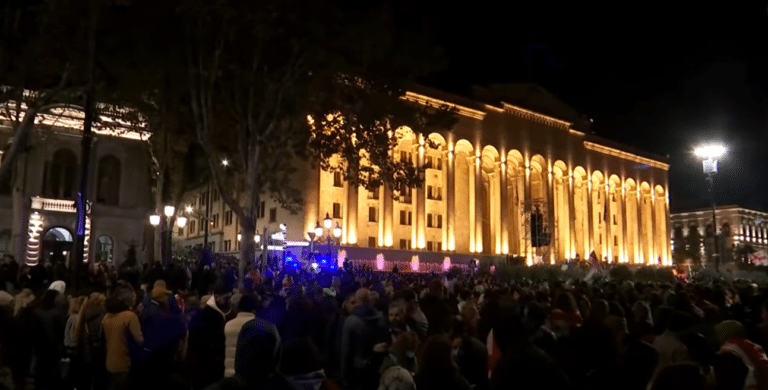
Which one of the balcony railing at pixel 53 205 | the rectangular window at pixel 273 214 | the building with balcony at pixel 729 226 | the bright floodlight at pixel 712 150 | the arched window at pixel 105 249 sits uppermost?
the building with balcony at pixel 729 226

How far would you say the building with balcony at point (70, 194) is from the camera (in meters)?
30.7

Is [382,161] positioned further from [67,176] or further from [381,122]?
[67,176]

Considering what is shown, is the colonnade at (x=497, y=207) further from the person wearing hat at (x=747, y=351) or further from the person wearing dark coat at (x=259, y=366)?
the person wearing dark coat at (x=259, y=366)

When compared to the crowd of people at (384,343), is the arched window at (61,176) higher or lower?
higher

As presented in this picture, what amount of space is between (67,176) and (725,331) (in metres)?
32.8

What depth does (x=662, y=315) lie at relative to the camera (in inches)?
→ 265

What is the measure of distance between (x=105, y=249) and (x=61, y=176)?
431 cm

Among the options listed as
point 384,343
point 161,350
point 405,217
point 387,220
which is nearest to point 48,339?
point 161,350

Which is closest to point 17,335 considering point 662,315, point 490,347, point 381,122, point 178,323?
point 178,323

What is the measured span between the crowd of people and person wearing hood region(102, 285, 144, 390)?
0.02 m

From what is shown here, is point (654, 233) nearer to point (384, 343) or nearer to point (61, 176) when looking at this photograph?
point (61, 176)

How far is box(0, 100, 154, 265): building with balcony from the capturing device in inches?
1208

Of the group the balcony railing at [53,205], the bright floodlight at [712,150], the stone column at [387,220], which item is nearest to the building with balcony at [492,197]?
the stone column at [387,220]

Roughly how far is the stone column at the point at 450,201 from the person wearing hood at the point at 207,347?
1885 inches
